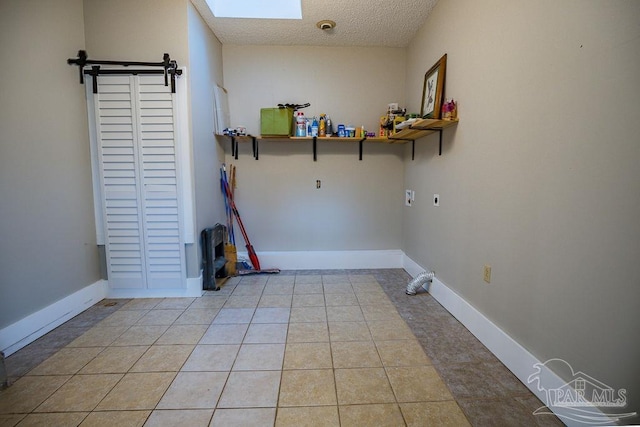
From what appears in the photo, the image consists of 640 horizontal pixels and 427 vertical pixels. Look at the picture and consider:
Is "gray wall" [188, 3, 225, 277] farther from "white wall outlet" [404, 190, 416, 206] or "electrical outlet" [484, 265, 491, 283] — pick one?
"electrical outlet" [484, 265, 491, 283]

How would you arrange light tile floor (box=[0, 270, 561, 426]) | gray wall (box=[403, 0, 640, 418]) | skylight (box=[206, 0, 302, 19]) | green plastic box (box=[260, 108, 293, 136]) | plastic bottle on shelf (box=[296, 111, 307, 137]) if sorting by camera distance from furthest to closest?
1. plastic bottle on shelf (box=[296, 111, 307, 137])
2. green plastic box (box=[260, 108, 293, 136])
3. skylight (box=[206, 0, 302, 19])
4. light tile floor (box=[0, 270, 561, 426])
5. gray wall (box=[403, 0, 640, 418])

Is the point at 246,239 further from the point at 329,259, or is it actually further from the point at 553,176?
the point at 553,176

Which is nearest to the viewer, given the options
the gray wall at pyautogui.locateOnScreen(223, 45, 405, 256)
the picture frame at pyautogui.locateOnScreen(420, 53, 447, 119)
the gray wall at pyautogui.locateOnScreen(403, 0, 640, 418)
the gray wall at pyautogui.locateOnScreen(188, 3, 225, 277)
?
the gray wall at pyautogui.locateOnScreen(403, 0, 640, 418)

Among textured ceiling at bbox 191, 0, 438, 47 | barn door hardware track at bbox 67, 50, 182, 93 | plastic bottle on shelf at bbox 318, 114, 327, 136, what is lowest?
plastic bottle on shelf at bbox 318, 114, 327, 136

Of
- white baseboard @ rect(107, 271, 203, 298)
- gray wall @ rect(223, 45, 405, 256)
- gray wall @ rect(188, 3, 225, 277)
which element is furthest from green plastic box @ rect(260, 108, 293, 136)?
white baseboard @ rect(107, 271, 203, 298)

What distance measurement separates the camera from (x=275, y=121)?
3.15 m

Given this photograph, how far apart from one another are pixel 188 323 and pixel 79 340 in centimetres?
72

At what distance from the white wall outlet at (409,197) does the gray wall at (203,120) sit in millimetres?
2318

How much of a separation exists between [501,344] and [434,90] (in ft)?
6.97

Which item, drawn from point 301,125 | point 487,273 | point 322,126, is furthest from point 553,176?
point 301,125

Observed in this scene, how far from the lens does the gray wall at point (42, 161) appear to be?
1861 mm

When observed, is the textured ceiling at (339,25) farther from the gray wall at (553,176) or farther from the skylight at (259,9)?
the gray wall at (553,176)

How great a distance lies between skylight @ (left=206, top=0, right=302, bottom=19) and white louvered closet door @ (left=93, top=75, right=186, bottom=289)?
996 millimetres

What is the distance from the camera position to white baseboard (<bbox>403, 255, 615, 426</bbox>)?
54.5 inches
